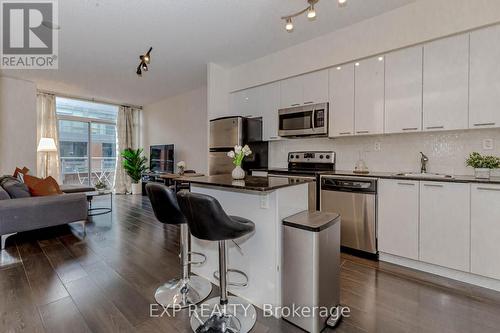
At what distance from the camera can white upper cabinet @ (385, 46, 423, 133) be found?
2.69 m

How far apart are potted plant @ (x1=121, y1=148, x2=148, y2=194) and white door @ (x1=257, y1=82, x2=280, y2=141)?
4667mm

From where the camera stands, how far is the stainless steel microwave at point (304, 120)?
3.38 meters

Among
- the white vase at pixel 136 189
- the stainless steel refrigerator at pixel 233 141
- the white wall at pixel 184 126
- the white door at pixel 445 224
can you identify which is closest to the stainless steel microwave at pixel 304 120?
the stainless steel refrigerator at pixel 233 141

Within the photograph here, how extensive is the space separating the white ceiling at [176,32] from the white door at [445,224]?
205 cm

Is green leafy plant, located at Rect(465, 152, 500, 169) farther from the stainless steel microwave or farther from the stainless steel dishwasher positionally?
the stainless steel microwave

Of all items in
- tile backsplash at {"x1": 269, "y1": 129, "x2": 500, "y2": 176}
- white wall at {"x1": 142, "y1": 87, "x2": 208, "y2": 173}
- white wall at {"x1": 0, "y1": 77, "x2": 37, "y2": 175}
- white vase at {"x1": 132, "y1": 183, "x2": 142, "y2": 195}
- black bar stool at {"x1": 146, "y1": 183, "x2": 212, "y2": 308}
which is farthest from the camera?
white vase at {"x1": 132, "y1": 183, "x2": 142, "y2": 195}

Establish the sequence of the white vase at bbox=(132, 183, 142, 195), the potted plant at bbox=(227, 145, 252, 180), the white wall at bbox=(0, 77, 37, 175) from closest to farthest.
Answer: the potted plant at bbox=(227, 145, 252, 180) < the white wall at bbox=(0, 77, 37, 175) < the white vase at bbox=(132, 183, 142, 195)

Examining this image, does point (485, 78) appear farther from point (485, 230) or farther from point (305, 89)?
point (305, 89)

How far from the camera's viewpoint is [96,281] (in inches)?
88.2

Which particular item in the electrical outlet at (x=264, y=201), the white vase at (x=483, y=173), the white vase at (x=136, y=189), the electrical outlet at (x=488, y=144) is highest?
the electrical outlet at (x=488, y=144)

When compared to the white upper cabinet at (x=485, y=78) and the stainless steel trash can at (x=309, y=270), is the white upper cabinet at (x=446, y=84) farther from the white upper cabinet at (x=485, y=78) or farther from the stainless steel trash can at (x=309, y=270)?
the stainless steel trash can at (x=309, y=270)

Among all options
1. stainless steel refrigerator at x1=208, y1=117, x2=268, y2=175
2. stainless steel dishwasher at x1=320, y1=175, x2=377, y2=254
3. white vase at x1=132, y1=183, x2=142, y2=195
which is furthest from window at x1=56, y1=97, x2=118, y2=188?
stainless steel dishwasher at x1=320, y1=175, x2=377, y2=254

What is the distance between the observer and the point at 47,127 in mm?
6082

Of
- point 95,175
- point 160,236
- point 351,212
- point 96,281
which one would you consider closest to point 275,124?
point 351,212
